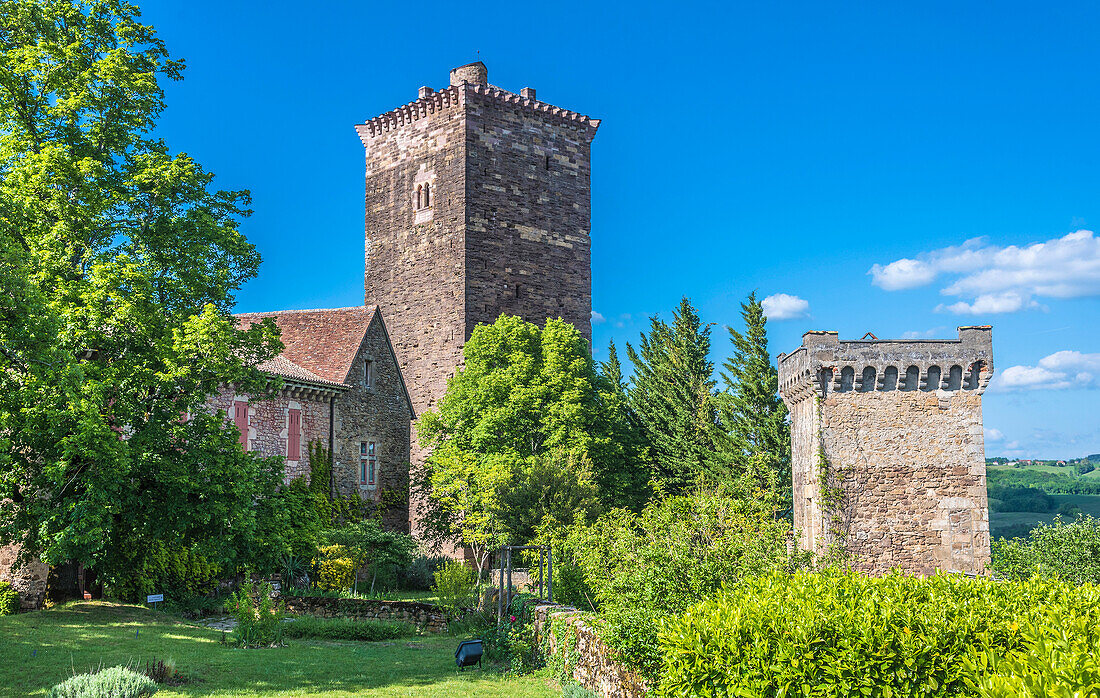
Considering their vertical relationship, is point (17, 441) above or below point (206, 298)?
below

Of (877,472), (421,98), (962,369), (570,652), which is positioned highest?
(421,98)

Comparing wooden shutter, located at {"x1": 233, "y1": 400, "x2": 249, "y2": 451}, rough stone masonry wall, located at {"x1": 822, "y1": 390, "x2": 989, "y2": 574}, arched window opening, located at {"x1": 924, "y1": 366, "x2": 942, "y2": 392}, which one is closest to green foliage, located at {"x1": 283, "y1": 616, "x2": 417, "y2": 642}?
wooden shutter, located at {"x1": 233, "y1": 400, "x2": 249, "y2": 451}

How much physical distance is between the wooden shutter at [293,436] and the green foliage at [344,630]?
1095 cm

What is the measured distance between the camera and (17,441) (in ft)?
55.5

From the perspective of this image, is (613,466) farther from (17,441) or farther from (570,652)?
(17,441)

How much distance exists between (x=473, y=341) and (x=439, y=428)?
3787 millimetres

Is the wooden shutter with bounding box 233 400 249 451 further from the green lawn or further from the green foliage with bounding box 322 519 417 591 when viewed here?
the green lawn

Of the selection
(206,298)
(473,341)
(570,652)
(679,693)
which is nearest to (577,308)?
(473,341)

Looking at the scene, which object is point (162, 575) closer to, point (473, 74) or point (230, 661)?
point (230, 661)

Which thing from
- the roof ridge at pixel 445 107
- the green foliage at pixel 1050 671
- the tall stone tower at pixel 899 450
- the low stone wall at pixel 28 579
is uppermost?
the roof ridge at pixel 445 107

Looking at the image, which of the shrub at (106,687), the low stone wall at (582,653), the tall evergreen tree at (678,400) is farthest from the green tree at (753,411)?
the shrub at (106,687)

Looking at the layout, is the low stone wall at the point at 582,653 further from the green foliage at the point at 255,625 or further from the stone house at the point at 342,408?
the stone house at the point at 342,408

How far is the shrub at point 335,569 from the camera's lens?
28.8m

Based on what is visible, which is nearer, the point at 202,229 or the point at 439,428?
the point at 202,229
